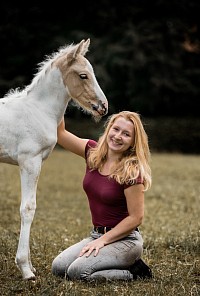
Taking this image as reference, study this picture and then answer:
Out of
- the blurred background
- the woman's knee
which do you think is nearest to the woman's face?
the woman's knee

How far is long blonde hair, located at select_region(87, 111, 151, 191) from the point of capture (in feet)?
13.9

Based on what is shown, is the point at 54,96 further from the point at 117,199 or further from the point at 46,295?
the point at 46,295

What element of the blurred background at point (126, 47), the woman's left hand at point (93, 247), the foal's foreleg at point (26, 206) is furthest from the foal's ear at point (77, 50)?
the blurred background at point (126, 47)

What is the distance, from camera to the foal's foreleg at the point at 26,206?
4.03m

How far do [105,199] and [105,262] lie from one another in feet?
1.56

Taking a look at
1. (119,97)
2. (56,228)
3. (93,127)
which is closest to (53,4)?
(119,97)

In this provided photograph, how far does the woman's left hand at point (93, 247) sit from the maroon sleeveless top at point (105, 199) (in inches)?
6.7

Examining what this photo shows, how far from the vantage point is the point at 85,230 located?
7207mm

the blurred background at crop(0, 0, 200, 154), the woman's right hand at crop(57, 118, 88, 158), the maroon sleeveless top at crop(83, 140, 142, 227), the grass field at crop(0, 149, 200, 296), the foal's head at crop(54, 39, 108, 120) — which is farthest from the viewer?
the blurred background at crop(0, 0, 200, 154)

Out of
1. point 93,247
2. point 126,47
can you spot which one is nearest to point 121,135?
point 93,247

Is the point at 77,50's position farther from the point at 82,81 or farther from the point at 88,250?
the point at 88,250

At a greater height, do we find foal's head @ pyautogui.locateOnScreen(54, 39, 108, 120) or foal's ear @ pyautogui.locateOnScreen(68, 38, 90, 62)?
foal's ear @ pyautogui.locateOnScreen(68, 38, 90, 62)

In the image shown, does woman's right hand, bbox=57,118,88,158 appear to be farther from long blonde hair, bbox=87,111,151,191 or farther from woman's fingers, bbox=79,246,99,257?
woman's fingers, bbox=79,246,99,257

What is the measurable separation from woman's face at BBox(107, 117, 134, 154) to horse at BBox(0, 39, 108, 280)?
0.23 m
